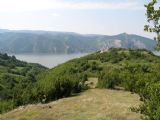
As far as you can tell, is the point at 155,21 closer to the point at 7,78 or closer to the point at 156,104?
the point at 156,104

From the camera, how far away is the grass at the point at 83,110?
5471 centimetres

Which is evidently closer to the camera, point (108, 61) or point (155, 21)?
point (155, 21)

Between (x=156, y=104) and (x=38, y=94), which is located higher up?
(x=156, y=104)

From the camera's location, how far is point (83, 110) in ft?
197

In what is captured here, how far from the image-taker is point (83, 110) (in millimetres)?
60125

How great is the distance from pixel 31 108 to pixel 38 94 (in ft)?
55.4

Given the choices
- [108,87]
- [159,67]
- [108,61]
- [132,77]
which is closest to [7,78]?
[108,61]

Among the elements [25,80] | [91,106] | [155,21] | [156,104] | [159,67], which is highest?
[155,21]

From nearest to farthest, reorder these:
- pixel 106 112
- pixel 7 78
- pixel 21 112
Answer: pixel 106 112, pixel 21 112, pixel 7 78

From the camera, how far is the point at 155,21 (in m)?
21.6

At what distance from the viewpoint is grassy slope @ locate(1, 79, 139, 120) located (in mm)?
54747

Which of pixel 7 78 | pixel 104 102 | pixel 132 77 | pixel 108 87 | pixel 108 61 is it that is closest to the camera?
pixel 104 102

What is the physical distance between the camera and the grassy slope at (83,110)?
54747 millimetres

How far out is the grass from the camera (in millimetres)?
54713
